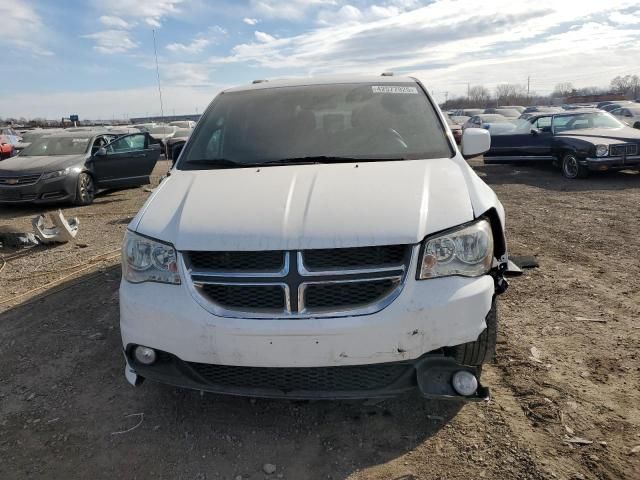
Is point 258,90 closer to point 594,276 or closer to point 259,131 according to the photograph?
point 259,131

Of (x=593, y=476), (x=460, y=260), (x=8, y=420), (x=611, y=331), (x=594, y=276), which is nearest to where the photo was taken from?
(x=593, y=476)

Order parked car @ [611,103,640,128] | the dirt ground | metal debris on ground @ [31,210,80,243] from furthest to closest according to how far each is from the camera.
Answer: parked car @ [611,103,640,128] < metal debris on ground @ [31,210,80,243] < the dirt ground

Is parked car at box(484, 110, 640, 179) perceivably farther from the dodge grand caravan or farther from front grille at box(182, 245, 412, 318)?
front grille at box(182, 245, 412, 318)

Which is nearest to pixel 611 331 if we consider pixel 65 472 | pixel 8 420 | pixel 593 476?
pixel 593 476

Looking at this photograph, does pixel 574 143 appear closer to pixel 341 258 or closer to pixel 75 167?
pixel 341 258

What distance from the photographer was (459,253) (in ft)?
7.92

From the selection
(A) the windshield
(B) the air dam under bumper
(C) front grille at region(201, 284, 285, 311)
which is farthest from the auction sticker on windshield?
(A) the windshield

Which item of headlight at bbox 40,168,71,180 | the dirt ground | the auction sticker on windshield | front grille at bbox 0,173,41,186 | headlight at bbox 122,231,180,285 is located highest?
the auction sticker on windshield

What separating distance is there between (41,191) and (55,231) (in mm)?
3088

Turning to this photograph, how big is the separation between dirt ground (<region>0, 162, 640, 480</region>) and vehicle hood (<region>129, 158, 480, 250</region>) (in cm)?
105

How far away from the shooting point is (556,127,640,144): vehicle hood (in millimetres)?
10148

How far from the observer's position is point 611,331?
3584 millimetres

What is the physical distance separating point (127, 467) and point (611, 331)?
3.27 meters

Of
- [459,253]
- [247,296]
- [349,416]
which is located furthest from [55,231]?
[459,253]
